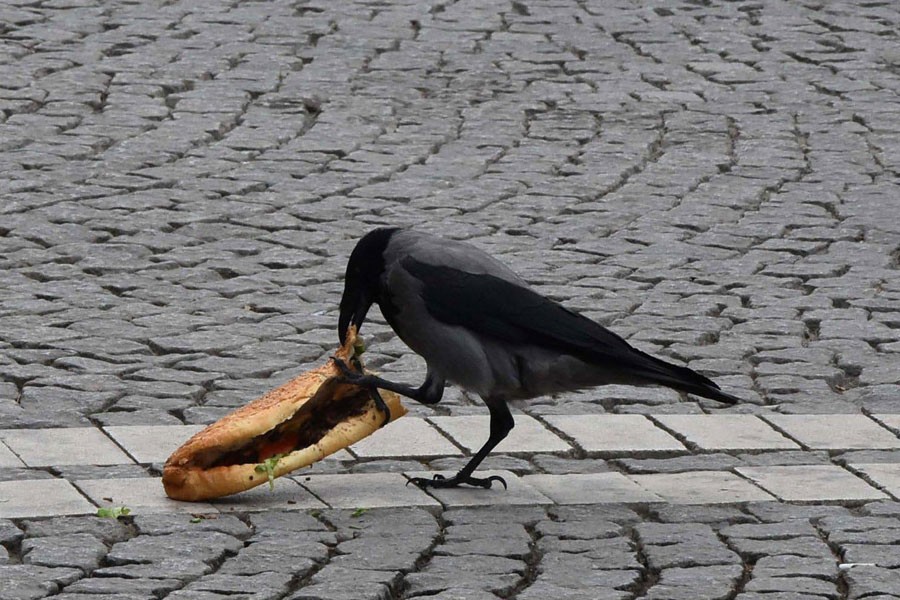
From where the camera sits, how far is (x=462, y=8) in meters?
14.6

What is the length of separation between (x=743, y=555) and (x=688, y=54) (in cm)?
866

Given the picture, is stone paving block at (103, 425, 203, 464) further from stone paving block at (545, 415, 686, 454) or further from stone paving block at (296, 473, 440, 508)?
stone paving block at (545, 415, 686, 454)

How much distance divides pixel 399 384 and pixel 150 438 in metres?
0.94

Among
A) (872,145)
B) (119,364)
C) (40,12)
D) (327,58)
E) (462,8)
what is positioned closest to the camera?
(119,364)

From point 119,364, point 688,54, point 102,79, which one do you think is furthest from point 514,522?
point 688,54

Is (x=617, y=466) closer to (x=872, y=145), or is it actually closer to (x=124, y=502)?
(x=124, y=502)

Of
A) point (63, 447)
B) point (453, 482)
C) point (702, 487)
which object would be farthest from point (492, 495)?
point (63, 447)

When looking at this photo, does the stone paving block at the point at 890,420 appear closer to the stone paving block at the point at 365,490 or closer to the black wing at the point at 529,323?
the black wing at the point at 529,323

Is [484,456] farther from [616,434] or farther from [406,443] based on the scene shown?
[616,434]

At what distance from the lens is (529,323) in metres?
5.76

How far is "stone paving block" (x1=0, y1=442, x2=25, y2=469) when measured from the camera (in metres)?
5.84

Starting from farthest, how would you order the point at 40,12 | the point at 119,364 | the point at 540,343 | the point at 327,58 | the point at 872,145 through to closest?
the point at 40,12
the point at 327,58
the point at 872,145
the point at 119,364
the point at 540,343

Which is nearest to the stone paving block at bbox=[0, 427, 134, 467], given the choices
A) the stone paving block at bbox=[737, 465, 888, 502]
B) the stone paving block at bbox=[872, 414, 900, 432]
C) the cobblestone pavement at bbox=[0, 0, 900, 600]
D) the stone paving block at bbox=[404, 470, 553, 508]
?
the cobblestone pavement at bbox=[0, 0, 900, 600]

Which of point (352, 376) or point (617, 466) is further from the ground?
point (352, 376)
